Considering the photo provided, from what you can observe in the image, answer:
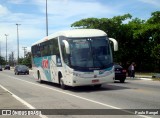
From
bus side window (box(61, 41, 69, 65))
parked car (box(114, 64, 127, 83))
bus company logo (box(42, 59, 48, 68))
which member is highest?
bus side window (box(61, 41, 69, 65))

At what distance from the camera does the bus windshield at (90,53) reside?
19766mm

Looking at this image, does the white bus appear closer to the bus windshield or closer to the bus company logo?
the bus windshield

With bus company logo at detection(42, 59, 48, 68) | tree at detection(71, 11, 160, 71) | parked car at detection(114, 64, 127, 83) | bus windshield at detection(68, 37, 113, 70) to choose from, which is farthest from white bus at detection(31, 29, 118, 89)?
tree at detection(71, 11, 160, 71)

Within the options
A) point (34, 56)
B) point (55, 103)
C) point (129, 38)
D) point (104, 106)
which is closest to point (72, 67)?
point (55, 103)

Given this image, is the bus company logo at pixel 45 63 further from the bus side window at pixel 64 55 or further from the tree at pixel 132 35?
the tree at pixel 132 35

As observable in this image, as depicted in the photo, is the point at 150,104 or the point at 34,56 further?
the point at 34,56

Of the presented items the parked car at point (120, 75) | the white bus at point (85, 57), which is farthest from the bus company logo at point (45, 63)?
the parked car at point (120, 75)

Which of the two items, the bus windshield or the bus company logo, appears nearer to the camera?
the bus windshield

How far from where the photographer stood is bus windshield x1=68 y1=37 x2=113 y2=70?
1977cm

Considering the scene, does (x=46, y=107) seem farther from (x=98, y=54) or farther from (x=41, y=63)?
(x=41, y=63)

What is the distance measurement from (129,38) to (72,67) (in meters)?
33.7

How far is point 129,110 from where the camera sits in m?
12.2

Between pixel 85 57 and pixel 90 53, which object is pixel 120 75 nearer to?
pixel 90 53

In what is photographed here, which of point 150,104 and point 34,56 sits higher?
point 34,56
